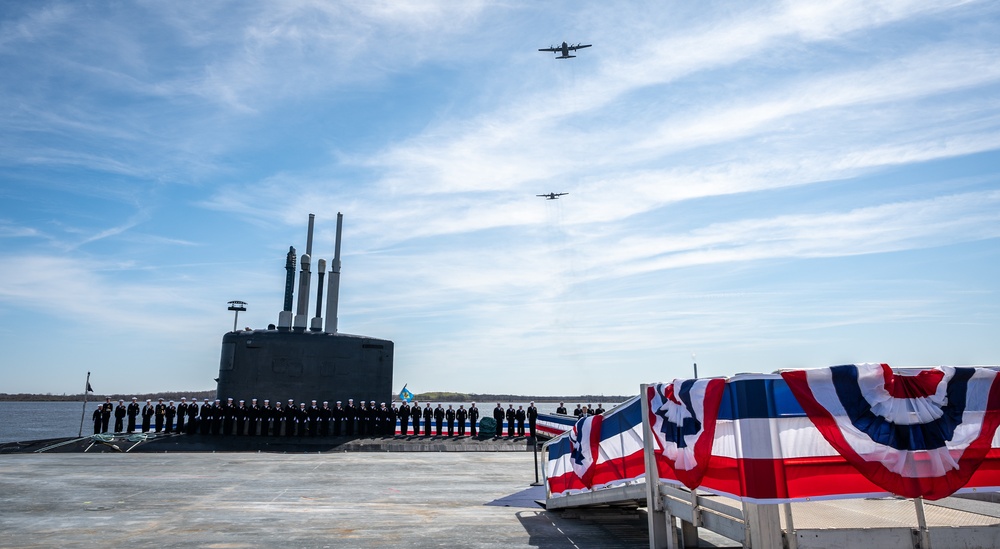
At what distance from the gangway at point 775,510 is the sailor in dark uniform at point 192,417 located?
22353 mm

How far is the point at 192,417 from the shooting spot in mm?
27719

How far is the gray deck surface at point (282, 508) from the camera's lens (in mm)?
8898

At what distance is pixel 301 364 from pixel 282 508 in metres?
14.1

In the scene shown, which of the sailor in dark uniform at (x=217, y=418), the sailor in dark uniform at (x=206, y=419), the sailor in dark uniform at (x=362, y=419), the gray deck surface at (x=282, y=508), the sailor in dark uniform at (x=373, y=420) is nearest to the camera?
the gray deck surface at (x=282, y=508)

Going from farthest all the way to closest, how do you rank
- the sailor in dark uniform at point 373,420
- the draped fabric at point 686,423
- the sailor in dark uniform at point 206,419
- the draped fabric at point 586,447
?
the sailor in dark uniform at point 373,420 → the sailor in dark uniform at point 206,419 → the draped fabric at point 586,447 → the draped fabric at point 686,423

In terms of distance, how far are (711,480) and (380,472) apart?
42.7ft

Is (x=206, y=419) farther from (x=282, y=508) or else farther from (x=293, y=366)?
(x=282, y=508)

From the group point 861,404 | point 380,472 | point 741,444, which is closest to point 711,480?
point 741,444

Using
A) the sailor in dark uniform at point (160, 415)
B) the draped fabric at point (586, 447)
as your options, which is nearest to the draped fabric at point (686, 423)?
the draped fabric at point (586, 447)

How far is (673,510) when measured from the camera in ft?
25.1

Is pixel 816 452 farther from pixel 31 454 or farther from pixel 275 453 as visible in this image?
pixel 31 454

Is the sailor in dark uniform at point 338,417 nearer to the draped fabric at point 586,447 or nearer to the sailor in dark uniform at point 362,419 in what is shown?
the sailor in dark uniform at point 362,419

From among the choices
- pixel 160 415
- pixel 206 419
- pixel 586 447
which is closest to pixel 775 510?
pixel 586 447

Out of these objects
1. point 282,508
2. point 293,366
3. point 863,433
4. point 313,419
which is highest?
point 293,366
